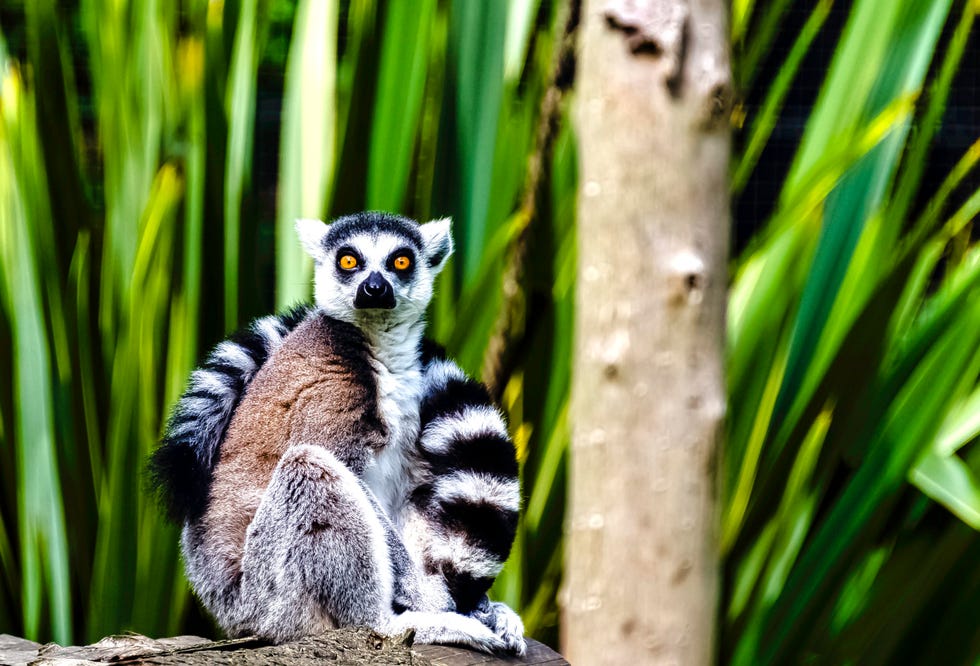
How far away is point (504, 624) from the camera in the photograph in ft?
4.87

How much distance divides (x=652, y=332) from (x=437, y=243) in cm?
72

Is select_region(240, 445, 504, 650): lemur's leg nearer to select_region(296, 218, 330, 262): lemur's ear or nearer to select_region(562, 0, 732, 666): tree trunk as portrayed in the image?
select_region(296, 218, 330, 262): lemur's ear

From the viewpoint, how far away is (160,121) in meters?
2.19

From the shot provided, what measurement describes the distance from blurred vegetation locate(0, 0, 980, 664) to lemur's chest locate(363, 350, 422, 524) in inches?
6.7

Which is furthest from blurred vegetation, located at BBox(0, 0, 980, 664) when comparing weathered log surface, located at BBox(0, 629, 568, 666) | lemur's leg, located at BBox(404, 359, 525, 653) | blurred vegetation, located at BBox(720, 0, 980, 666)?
weathered log surface, located at BBox(0, 629, 568, 666)

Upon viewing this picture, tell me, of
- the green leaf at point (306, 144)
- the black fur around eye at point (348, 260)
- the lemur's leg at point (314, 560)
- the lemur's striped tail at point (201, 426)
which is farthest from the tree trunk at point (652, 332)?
the green leaf at point (306, 144)

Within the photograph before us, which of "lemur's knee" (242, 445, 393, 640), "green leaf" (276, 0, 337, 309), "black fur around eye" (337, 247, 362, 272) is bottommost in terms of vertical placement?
"lemur's knee" (242, 445, 393, 640)

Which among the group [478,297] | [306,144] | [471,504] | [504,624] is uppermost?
[306,144]

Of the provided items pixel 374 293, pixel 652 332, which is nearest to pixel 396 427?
pixel 374 293

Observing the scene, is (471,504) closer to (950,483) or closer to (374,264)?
(374,264)

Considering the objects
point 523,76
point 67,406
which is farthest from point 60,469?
point 523,76

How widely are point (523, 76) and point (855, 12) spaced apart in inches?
25.5

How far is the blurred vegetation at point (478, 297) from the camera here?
1.91 metres

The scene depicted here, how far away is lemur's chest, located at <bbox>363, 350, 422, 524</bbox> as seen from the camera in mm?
1610
